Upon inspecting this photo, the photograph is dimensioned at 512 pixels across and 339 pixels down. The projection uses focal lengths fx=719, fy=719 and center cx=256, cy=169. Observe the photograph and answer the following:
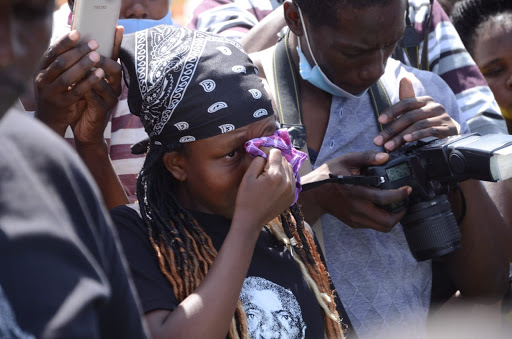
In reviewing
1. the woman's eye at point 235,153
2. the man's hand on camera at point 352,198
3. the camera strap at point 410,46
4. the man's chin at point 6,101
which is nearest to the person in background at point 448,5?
the camera strap at point 410,46

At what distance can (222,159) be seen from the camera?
1.98 m

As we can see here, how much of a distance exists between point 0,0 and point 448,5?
11.2 ft

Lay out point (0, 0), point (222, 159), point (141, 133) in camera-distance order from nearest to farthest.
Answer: point (0, 0), point (222, 159), point (141, 133)

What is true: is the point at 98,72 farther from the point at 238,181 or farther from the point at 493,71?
the point at 493,71

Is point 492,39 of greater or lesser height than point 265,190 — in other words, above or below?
above

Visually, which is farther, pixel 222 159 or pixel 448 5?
pixel 448 5

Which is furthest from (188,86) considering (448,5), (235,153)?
→ (448,5)

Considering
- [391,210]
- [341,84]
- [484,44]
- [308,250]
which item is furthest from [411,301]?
[484,44]

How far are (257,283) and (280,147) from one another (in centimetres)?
39

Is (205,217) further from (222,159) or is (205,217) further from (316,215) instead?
(316,215)

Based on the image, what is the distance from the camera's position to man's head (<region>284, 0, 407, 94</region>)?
94.7 inches

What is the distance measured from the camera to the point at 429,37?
313cm

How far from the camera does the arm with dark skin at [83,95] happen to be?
6.43ft

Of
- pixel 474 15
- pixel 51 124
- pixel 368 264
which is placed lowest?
pixel 368 264
